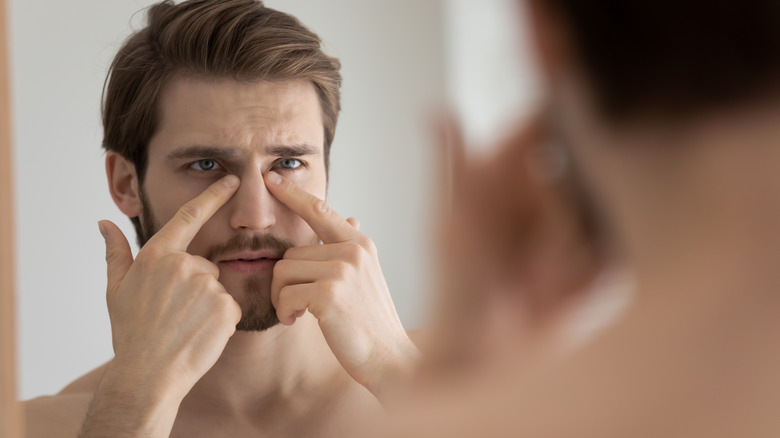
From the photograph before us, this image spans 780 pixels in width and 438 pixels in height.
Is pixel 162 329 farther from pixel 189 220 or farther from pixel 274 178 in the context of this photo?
pixel 274 178

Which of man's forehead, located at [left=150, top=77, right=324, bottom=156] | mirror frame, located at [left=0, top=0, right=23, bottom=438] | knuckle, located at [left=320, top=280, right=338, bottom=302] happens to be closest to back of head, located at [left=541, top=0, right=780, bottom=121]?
mirror frame, located at [left=0, top=0, right=23, bottom=438]

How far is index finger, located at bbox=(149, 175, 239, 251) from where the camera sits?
3.22 feet

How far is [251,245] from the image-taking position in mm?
1041

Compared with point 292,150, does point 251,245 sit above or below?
below

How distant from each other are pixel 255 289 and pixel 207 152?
7.8 inches

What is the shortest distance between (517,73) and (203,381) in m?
0.93

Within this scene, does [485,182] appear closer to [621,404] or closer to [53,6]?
[621,404]

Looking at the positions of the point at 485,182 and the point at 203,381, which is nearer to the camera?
the point at 485,182

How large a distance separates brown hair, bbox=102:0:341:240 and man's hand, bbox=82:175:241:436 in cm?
20

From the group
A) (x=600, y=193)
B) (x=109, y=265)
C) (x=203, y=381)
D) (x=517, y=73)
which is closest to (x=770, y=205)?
(x=600, y=193)

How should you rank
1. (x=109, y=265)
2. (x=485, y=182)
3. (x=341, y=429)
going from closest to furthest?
1. (x=485, y=182)
2. (x=109, y=265)
3. (x=341, y=429)

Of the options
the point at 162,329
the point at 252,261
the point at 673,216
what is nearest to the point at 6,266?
the point at 162,329

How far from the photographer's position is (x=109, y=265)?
1.02 metres

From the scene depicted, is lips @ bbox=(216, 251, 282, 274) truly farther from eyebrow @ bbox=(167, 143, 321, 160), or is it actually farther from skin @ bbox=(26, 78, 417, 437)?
eyebrow @ bbox=(167, 143, 321, 160)
